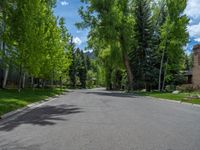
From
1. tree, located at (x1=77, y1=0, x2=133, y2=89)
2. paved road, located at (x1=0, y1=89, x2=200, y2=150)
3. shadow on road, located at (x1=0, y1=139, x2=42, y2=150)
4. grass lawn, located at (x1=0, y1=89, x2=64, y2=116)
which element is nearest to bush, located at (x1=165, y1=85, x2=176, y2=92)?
tree, located at (x1=77, y1=0, x2=133, y2=89)

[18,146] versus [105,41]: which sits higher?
[105,41]

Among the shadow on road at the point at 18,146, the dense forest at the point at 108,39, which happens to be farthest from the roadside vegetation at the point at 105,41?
the shadow on road at the point at 18,146

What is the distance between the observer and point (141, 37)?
51.7m

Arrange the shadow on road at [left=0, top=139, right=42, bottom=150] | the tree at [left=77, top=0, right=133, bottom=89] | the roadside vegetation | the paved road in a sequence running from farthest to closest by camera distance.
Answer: the tree at [left=77, top=0, right=133, bottom=89] → the roadside vegetation → the paved road → the shadow on road at [left=0, top=139, right=42, bottom=150]

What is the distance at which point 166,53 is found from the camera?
160 feet

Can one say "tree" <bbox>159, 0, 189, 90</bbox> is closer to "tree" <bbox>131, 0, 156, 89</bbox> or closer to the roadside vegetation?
the roadside vegetation

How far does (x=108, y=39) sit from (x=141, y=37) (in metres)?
8.59

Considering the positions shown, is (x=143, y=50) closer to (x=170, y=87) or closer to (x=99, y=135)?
(x=170, y=87)

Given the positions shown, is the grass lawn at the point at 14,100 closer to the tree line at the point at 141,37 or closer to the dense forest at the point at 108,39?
the dense forest at the point at 108,39

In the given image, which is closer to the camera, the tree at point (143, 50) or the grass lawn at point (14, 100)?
the grass lawn at point (14, 100)

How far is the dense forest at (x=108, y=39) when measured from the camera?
30609 mm

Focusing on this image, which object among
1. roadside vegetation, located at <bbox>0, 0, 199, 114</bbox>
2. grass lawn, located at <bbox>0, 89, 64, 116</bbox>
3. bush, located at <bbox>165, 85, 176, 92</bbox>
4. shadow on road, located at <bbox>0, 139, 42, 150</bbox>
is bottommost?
shadow on road, located at <bbox>0, 139, 42, 150</bbox>

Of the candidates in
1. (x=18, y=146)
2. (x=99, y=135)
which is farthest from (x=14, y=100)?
(x=18, y=146)

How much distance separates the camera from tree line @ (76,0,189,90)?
43.8 m
